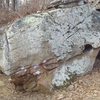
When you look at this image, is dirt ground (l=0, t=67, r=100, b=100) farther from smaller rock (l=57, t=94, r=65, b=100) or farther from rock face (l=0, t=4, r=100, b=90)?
rock face (l=0, t=4, r=100, b=90)

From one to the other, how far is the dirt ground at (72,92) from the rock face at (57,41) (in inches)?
6.0

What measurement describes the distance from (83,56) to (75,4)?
3.42 feet


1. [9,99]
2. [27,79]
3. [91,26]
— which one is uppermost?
[91,26]

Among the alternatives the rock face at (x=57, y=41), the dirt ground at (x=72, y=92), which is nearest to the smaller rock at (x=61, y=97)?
the dirt ground at (x=72, y=92)

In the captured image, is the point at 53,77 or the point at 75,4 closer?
the point at 53,77

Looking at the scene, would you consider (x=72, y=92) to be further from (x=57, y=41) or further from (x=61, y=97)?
(x=57, y=41)

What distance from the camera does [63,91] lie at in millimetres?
5238

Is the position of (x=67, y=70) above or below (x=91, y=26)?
below

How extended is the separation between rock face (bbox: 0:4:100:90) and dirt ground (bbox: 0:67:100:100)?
15 cm

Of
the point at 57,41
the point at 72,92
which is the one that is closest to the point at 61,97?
the point at 72,92

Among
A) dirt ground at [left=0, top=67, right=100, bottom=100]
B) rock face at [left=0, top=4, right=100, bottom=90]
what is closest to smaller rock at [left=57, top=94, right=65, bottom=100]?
dirt ground at [left=0, top=67, right=100, bottom=100]

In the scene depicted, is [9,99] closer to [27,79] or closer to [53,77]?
[27,79]

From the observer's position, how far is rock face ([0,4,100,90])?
5.07 meters

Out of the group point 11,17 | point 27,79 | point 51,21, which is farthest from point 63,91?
point 11,17
